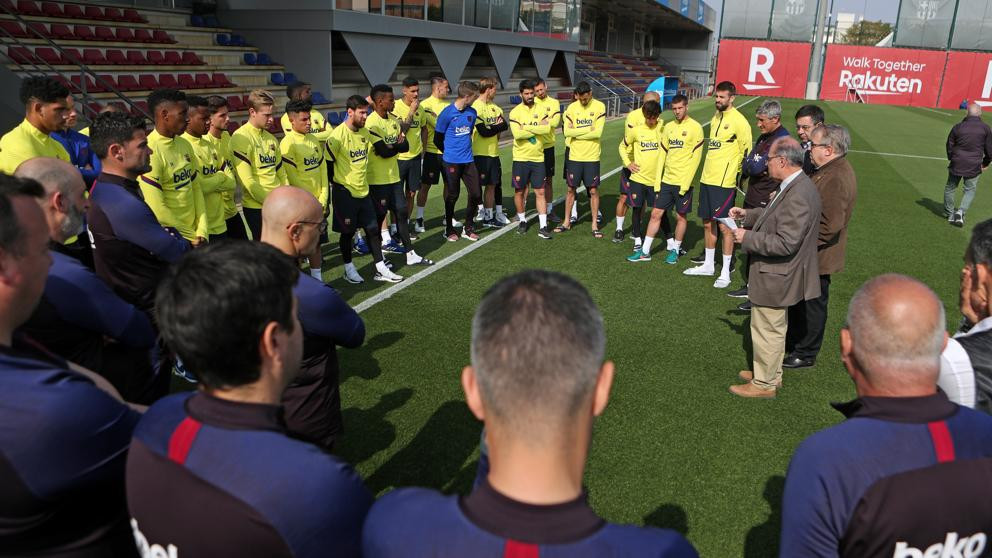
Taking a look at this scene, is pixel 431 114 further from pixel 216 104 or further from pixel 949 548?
pixel 949 548

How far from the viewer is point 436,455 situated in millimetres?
4203

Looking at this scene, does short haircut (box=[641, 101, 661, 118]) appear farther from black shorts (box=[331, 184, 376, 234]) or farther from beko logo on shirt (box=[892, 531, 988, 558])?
beko logo on shirt (box=[892, 531, 988, 558])

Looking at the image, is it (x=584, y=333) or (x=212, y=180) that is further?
(x=212, y=180)

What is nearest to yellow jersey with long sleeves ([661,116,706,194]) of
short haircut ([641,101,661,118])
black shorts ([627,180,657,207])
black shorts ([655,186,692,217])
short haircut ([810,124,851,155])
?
black shorts ([655,186,692,217])

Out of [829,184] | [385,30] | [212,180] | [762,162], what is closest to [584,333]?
[829,184]

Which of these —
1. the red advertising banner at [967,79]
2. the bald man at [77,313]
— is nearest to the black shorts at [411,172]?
the bald man at [77,313]

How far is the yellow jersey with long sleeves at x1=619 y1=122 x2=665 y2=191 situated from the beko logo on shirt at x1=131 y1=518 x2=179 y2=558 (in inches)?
295

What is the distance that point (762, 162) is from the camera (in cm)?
684

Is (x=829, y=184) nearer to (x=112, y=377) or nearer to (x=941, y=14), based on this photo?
(x=112, y=377)

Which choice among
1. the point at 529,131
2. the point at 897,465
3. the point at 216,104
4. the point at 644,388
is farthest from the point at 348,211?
the point at 897,465

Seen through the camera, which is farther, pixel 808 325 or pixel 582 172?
pixel 582 172

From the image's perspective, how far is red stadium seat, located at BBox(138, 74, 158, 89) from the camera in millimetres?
12570

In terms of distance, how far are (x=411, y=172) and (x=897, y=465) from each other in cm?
806

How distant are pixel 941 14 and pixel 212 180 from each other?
5300cm
